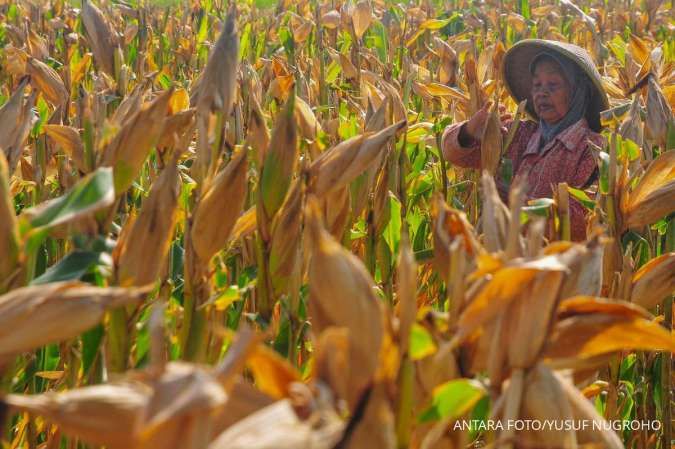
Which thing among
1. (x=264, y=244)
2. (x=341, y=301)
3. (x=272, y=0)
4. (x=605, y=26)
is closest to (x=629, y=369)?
(x=264, y=244)

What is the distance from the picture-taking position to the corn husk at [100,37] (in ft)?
7.61

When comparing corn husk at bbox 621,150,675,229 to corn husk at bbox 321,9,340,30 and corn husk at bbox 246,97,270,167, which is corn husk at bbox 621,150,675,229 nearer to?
corn husk at bbox 246,97,270,167

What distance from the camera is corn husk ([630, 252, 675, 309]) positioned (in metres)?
1.01

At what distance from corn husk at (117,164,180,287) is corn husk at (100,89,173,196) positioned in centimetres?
7

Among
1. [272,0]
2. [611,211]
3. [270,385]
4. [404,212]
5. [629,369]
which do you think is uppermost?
[270,385]

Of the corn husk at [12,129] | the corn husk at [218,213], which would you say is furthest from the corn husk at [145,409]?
the corn husk at [12,129]

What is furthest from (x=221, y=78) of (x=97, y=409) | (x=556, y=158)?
(x=556, y=158)

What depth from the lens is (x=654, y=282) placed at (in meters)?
1.02

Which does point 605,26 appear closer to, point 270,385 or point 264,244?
point 264,244

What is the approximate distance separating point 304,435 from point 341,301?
0.33 ft

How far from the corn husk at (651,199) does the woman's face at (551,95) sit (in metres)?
1.12

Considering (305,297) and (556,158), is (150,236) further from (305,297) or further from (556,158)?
(556,158)

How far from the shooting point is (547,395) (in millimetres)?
534

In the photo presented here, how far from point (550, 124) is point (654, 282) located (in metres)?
1.17
